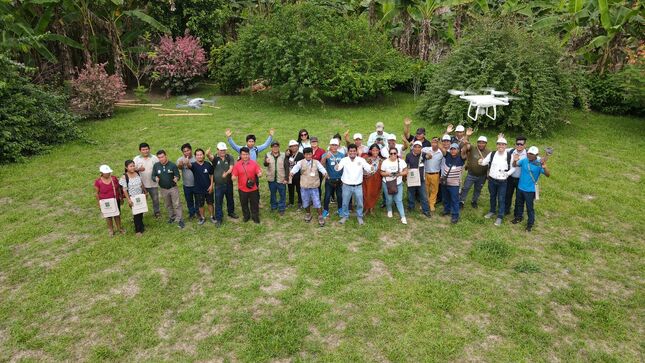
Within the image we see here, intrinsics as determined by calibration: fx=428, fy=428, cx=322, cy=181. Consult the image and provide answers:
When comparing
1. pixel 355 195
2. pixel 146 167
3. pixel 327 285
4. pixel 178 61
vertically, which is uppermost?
pixel 178 61

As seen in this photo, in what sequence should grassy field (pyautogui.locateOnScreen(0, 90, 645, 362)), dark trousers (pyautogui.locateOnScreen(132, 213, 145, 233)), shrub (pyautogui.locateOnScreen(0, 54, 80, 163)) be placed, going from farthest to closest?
1. shrub (pyautogui.locateOnScreen(0, 54, 80, 163))
2. dark trousers (pyautogui.locateOnScreen(132, 213, 145, 233))
3. grassy field (pyautogui.locateOnScreen(0, 90, 645, 362))

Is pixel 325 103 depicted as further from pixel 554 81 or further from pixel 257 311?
pixel 257 311

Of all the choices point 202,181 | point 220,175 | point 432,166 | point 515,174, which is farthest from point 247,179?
point 515,174

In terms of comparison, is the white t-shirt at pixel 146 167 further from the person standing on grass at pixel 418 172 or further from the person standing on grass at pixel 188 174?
the person standing on grass at pixel 418 172

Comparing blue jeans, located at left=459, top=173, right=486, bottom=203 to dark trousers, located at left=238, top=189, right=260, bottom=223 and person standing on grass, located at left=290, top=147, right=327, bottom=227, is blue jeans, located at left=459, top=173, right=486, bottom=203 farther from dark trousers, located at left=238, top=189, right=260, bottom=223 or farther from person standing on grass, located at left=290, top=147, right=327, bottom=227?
dark trousers, located at left=238, top=189, right=260, bottom=223

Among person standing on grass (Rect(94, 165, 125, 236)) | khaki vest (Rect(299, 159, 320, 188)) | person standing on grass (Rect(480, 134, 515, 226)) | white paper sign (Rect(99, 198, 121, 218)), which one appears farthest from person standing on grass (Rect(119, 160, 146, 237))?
person standing on grass (Rect(480, 134, 515, 226))

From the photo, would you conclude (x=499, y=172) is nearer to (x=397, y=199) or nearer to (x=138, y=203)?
(x=397, y=199)
